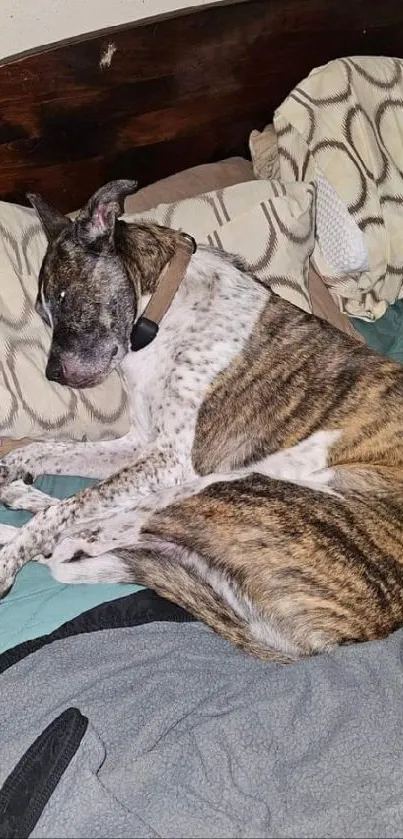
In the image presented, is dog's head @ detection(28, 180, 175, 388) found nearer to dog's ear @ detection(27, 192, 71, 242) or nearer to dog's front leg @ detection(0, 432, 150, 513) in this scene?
dog's ear @ detection(27, 192, 71, 242)

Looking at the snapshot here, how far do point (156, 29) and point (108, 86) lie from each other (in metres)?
0.30

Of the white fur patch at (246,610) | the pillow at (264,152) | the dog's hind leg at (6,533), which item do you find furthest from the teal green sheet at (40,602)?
the pillow at (264,152)

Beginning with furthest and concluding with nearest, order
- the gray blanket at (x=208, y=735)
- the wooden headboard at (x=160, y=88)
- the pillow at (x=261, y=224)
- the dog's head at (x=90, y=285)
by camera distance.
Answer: the pillow at (x=261, y=224)
the wooden headboard at (x=160, y=88)
the dog's head at (x=90, y=285)
the gray blanket at (x=208, y=735)

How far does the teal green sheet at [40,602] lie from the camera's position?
2.66m

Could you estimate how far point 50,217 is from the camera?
3.19 meters

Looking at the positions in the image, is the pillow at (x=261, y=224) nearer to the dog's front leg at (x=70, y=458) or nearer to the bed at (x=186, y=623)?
the bed at (x=186, y=623)

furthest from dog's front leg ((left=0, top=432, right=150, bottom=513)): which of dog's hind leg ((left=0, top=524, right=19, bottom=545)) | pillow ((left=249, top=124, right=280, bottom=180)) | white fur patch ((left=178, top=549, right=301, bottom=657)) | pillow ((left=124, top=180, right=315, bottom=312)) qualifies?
pillow ((left=249, top=124, right=280, bottom=180))

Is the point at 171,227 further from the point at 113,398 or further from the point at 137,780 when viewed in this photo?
the point at 137,780

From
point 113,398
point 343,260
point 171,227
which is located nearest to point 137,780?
point 113,398

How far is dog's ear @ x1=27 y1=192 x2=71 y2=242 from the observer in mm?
3176

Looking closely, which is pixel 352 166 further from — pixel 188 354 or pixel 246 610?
pixel 246 610

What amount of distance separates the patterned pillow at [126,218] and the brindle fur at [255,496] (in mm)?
118

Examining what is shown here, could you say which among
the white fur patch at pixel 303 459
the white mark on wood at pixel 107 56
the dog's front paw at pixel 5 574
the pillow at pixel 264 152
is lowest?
the white fur patch at pixel 303 459

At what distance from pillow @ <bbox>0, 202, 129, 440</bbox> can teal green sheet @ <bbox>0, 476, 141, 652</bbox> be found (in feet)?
1.75
